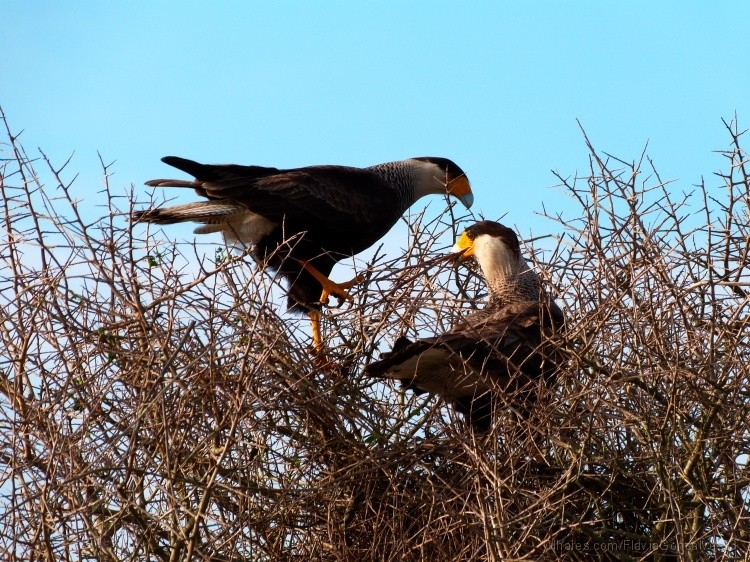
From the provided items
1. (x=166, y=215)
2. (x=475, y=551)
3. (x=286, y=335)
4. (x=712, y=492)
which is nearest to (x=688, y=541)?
(x=712, y=492)

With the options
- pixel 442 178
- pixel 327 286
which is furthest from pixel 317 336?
pixel 442 178

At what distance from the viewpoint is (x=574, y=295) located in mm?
5176

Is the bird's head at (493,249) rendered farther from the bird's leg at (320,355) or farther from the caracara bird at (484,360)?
the bird's leg at (320,355)

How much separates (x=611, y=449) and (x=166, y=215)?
11.1ft

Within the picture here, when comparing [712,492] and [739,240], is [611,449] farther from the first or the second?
[739,240]

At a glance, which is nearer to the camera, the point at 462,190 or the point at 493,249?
the point at 493,249

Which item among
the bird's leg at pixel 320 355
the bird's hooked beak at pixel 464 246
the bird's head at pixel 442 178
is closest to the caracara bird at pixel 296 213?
the bird's leg at pixel 320 355

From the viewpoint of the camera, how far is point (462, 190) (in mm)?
8891

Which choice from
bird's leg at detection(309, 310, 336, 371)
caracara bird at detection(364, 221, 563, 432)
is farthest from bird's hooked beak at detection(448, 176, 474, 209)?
bird's leg at detection(309, 310, 336, 371)

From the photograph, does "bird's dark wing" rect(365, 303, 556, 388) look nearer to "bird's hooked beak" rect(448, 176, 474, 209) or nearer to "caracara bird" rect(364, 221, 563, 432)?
"caracara bird" rect(364, 221, 563, 432)

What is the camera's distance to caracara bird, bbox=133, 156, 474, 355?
7.00 metres

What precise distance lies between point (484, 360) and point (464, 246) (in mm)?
1757

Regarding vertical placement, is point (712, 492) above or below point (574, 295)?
below

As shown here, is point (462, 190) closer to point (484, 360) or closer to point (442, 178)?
point (442, 178)
